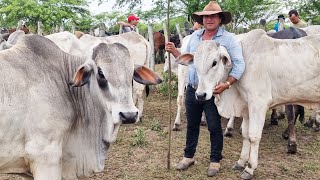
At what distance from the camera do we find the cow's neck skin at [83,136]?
288 centimetres

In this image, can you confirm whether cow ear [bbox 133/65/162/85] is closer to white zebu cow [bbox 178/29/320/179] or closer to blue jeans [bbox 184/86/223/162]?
white zebu cow [bbox 178/29/320/179]

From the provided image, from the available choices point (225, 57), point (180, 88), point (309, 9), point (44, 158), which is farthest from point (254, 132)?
point (309, 9)

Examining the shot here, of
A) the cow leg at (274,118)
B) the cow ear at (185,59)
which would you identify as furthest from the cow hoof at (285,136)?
the cow ear at (185,59)

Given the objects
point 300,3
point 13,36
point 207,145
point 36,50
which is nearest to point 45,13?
point 300,3

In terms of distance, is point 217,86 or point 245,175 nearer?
point 217,86

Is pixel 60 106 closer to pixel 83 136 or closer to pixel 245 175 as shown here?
pixel 83 136

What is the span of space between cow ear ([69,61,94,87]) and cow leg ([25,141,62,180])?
16.5 inches

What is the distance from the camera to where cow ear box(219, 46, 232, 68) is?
387cm

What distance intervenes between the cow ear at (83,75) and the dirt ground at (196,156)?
186 centimetres

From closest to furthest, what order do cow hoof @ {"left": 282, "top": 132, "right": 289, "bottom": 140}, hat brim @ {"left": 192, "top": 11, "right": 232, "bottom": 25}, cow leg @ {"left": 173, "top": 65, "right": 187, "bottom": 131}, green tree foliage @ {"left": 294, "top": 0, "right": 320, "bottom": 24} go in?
hat brim @ {"left": 192, "top": 11, "right": 232, "bottom": 25}, cow hoof @ {"left": 282, "top": 132, "right": 289, "bottom": 140}, cow leg @ {"left": 173, "top": 65, "right": 187, "bottom": 131}, green tree foliage @ {"left": 294, "top": 0, "right": 320, "bottom": 24}

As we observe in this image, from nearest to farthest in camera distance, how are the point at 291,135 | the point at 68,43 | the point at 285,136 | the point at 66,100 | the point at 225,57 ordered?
the point at 66,100 → the point at 225,57 → the point at 291,135 → the point at 285,136 → the point at 68,43

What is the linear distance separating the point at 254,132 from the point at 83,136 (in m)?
2.10

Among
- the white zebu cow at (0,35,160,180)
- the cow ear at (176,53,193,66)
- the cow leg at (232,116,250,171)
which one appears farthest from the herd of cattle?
the cow leg at (232,116,250,171)

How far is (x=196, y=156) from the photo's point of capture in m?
5.02
